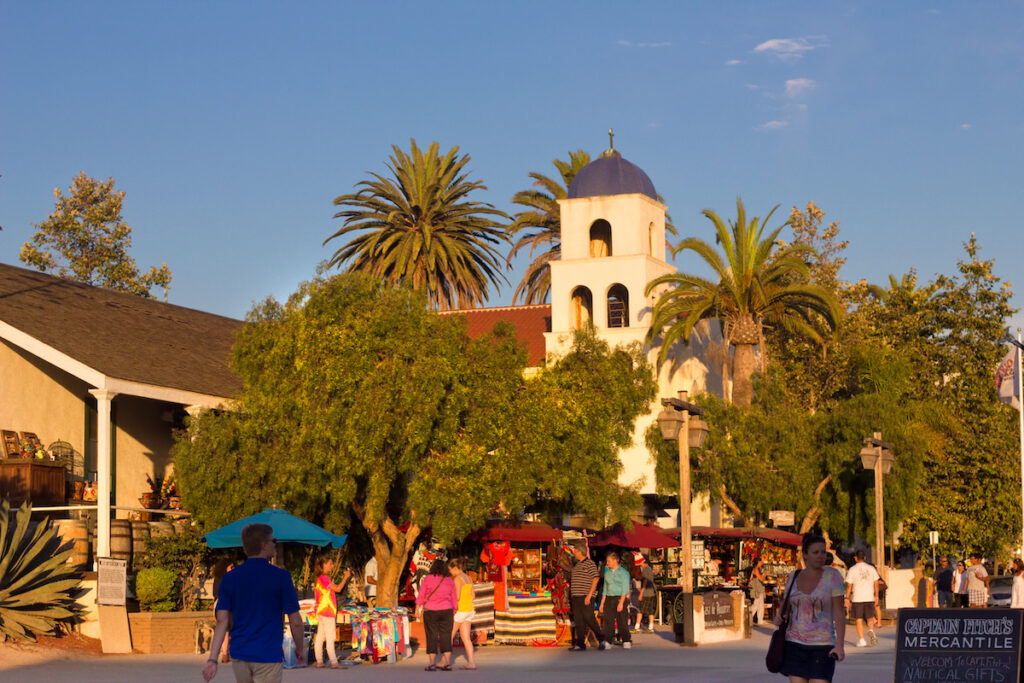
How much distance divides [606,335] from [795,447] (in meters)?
7.40

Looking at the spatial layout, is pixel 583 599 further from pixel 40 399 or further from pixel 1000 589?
pixel 1000 589

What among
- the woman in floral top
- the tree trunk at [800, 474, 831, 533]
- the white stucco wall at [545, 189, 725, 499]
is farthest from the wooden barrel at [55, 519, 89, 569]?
the tree trunk at [800, 474, 831, 533]

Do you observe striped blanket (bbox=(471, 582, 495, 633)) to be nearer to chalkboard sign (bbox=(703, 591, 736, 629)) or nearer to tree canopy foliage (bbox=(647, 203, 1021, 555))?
chalkboard sign (bbox=(703, 591, 736, 629))

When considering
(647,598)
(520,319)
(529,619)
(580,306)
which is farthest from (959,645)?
(520,319)

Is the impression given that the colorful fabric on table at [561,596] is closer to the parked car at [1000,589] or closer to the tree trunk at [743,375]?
the parked car at [1000,589]

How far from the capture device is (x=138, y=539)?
24.3 metres

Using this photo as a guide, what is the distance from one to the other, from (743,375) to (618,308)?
18.1 ft

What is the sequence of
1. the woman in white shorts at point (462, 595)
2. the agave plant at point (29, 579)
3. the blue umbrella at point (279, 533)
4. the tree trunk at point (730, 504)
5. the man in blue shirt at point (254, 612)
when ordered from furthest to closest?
the tree trunk at point (730, 504)
the blue umbrella at point (279, 533)
the agave plant at point (29, 579)
the woman in white shorts at point (462, 595)
the man in blue shirt at point (254, 612)

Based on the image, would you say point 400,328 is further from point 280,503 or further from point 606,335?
point 606,335

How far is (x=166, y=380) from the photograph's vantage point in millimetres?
25375

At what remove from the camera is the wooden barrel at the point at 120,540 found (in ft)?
77.5

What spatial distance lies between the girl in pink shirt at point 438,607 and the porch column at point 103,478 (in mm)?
6506

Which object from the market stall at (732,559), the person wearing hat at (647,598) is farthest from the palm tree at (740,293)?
the person wearing hat at (647,598)

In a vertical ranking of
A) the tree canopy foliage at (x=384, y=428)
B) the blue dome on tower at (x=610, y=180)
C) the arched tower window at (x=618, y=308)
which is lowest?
the tree canopy foliage at (x=384, y=428)
